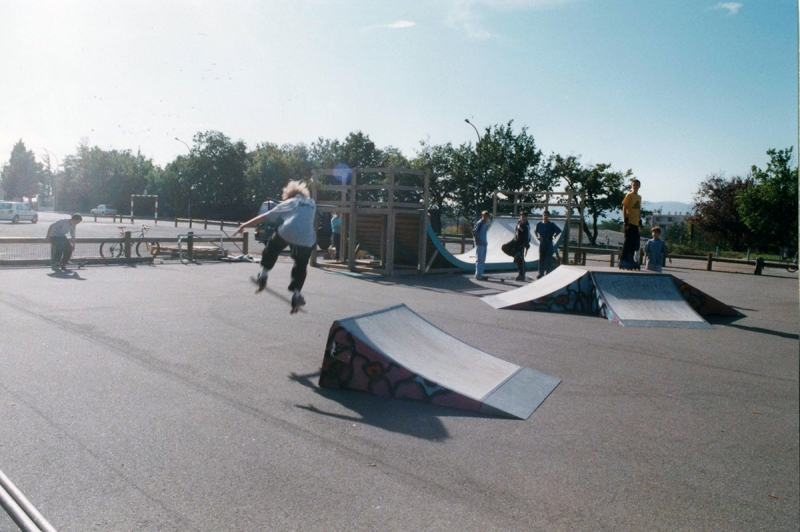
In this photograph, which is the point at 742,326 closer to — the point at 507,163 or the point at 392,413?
the point at 392,413

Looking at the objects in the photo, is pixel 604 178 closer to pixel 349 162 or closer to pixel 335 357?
pixel 349 162

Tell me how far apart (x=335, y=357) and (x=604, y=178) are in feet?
167

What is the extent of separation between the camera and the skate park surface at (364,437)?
10.2 feet

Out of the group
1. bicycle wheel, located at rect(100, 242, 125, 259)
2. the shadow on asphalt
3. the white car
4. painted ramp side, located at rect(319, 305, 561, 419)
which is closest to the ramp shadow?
painted ramp side, located at rect(319, 305, 561, 419)

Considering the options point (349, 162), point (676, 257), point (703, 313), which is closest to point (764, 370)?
point (703, 313)

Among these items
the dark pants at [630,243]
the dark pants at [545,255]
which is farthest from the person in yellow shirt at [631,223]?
the dark pants at [545,255]

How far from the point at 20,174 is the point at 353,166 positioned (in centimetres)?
5134

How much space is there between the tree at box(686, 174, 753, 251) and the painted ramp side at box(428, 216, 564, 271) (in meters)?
20.4

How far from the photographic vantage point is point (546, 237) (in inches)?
612

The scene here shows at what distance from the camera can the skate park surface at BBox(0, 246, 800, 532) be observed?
311cm

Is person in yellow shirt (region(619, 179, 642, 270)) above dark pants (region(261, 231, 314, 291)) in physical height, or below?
Result: above

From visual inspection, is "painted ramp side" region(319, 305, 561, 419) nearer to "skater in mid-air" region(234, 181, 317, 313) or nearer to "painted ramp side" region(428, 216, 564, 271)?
"skater in mid-air" region(234, 181, 317, 313)

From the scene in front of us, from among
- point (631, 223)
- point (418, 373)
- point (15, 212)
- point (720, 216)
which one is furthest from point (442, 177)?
point (418, 373)

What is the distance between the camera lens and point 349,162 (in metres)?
74.1
